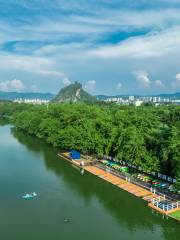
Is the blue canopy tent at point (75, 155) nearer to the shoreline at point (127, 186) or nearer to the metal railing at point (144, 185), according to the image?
the shoreline at point (127, 186)

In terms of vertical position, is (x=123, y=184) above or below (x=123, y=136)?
below

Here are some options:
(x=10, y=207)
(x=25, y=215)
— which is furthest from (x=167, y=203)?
(x=10, y=207)

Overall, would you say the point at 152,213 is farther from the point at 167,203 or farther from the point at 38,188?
the point at 38,188

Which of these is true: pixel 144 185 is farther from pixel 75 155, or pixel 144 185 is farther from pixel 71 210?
pixel 75 155

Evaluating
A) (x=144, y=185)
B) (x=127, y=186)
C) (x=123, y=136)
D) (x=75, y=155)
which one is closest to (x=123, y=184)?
(x=127, y=186)

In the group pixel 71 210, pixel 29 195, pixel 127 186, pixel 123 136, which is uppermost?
pixel 123 136

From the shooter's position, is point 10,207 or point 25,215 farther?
point 10,207

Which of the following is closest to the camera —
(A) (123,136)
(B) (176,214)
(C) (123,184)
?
(B) (176,214)

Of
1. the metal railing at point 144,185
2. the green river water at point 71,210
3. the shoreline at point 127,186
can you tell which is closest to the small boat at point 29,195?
the green river water at point 71,210
